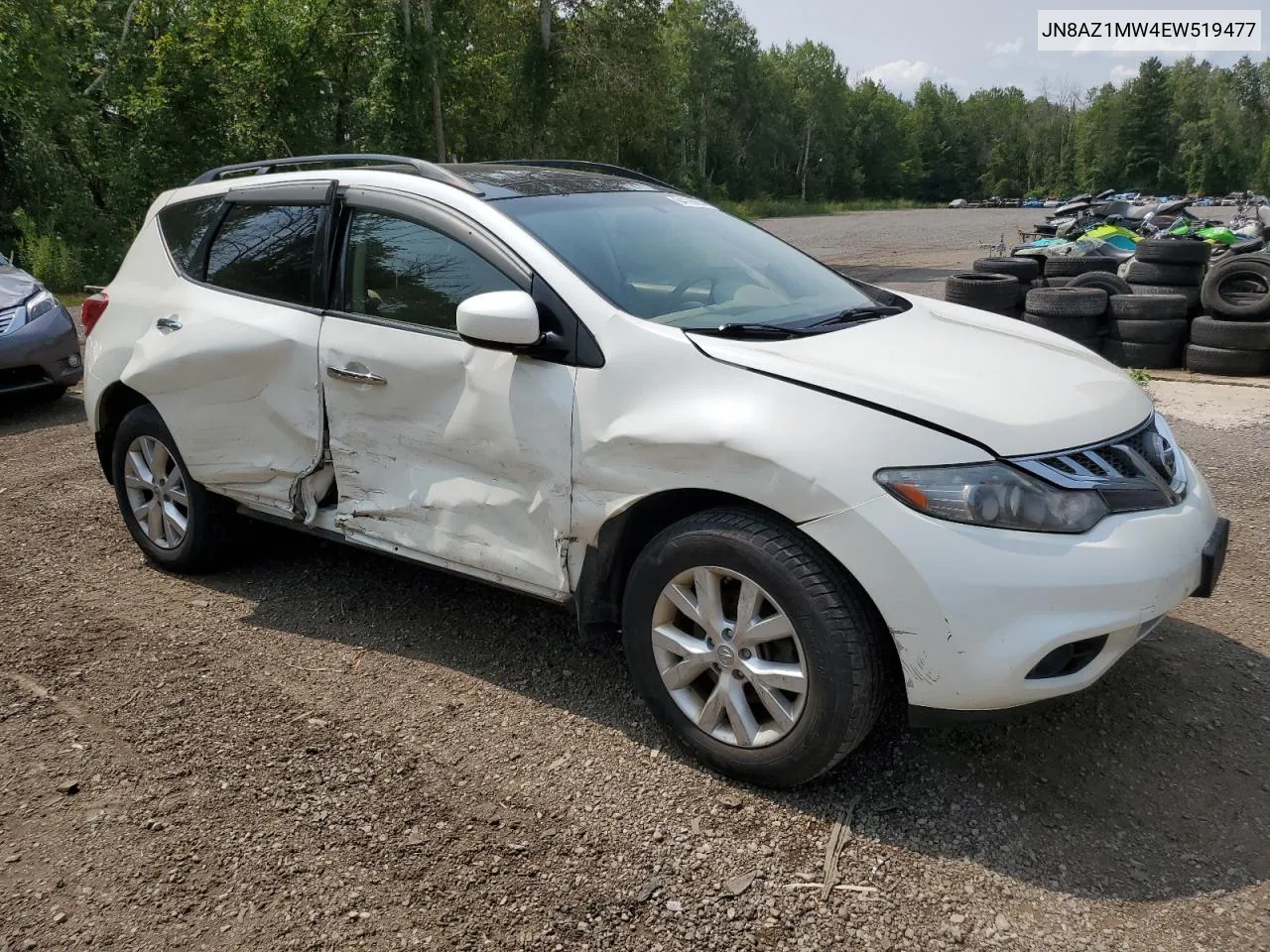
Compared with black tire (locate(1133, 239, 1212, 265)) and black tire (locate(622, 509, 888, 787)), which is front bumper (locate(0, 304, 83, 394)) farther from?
black tire (locate(1133, 239, 1212, 265))

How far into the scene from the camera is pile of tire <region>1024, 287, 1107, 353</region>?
8352 mm

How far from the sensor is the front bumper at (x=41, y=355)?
761cm

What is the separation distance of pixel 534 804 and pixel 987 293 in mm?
7118

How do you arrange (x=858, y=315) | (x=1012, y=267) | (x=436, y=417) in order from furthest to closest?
(x=1012, y=267) < (x=858, y=315) < (x=436, y=417)

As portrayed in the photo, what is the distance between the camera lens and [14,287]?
26.6ft

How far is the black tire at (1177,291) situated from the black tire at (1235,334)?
0.43m

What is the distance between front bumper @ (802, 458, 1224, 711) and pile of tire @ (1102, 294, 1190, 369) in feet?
21.7

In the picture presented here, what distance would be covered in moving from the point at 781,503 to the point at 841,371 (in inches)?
16.7

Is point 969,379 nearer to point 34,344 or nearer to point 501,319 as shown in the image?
point 501,319

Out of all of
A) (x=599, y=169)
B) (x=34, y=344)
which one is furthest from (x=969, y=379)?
(x=34, y=344)

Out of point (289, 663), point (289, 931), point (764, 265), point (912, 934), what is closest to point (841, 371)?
point (764, 265)

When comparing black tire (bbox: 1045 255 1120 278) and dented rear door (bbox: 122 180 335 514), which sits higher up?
dented rear door (bbox: 122 180 335 514)

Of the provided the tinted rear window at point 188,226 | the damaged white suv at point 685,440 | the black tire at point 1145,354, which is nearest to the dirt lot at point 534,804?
the damaged white suv at point 685,440

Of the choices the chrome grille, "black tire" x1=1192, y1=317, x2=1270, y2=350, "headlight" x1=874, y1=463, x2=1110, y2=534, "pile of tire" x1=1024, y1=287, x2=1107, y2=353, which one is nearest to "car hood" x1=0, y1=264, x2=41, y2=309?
"headlight" x1=874, y1=463, x2=1110, y2=534
